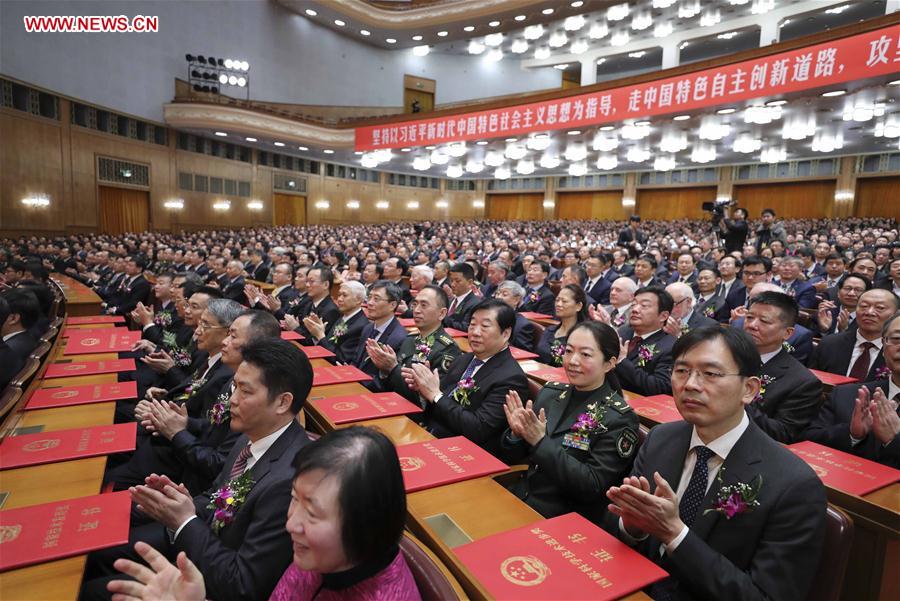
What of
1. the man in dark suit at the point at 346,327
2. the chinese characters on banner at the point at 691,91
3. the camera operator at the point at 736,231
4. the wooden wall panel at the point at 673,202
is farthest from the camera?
the wooden wall panel at the point at 673,202

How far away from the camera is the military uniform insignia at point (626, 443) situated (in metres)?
1.88

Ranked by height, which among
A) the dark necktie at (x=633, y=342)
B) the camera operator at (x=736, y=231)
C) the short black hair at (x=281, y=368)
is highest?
the camera operator at (x=736, y=231)

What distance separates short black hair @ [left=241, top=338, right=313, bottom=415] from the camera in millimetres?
1692

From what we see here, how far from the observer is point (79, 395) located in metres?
2.56

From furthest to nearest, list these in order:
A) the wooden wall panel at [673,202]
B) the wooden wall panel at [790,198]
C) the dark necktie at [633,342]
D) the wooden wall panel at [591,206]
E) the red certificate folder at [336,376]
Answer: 1. the wooden wall panel at [591,206]
2. the wooden wall panel at [673,202]
3. the wooden wall panel at [790,198]
4. the dark necktie at [633,342]
5. the red certificate folder at [336,376]

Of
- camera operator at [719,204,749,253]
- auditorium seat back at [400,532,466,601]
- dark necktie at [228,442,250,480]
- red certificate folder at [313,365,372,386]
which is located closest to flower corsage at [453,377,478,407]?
red certificate folder at [313,365,372,386]

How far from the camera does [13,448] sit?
1.94m

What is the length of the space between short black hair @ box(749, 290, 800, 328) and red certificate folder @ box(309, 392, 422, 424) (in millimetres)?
1975

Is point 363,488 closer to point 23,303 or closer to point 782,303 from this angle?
point 782,303

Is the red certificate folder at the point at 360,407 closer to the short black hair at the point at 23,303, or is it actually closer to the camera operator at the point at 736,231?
the short black hair at the point at 23,303

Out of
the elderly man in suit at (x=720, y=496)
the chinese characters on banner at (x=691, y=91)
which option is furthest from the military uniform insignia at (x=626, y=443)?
the chinese characters on banner at (x=691, y=91)

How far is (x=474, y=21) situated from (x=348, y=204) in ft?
32.5

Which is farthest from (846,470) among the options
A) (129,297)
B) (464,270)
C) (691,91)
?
(691,91)

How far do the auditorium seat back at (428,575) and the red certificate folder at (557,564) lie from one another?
0.14 metres
